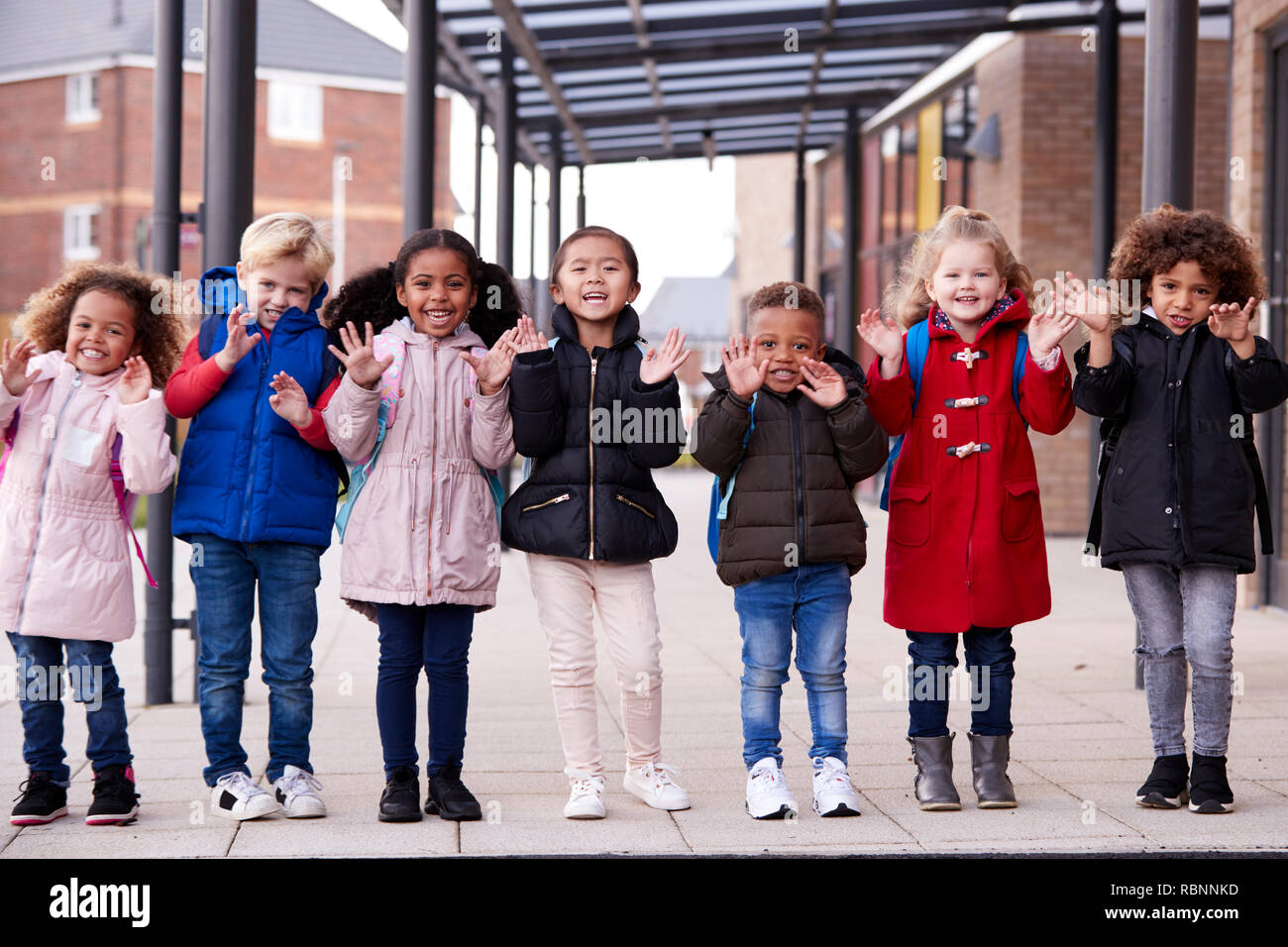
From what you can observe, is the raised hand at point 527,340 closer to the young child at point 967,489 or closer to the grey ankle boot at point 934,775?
the young child at point 967,489

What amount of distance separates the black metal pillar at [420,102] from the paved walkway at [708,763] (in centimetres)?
240

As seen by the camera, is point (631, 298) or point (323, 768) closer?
point (631, 298)

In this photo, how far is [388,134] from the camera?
124 feet

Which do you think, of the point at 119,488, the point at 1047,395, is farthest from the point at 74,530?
the point at 1047,395

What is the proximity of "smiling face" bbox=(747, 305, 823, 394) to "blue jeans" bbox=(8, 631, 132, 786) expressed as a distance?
212cm

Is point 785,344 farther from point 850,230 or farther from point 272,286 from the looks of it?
point 850,230

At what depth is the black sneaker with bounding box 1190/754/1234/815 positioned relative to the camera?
4.45 metres

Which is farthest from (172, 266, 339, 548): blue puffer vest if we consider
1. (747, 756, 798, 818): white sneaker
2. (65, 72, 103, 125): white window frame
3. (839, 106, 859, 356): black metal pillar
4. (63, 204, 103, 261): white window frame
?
(65, 72, 103, 125): white window frame

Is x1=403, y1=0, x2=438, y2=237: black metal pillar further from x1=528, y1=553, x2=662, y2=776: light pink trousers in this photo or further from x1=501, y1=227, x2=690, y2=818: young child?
x1=528, y1=553, x2=662, y2=776: light pink trousers

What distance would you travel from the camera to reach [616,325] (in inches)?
183

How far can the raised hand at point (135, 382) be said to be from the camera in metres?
4.47
